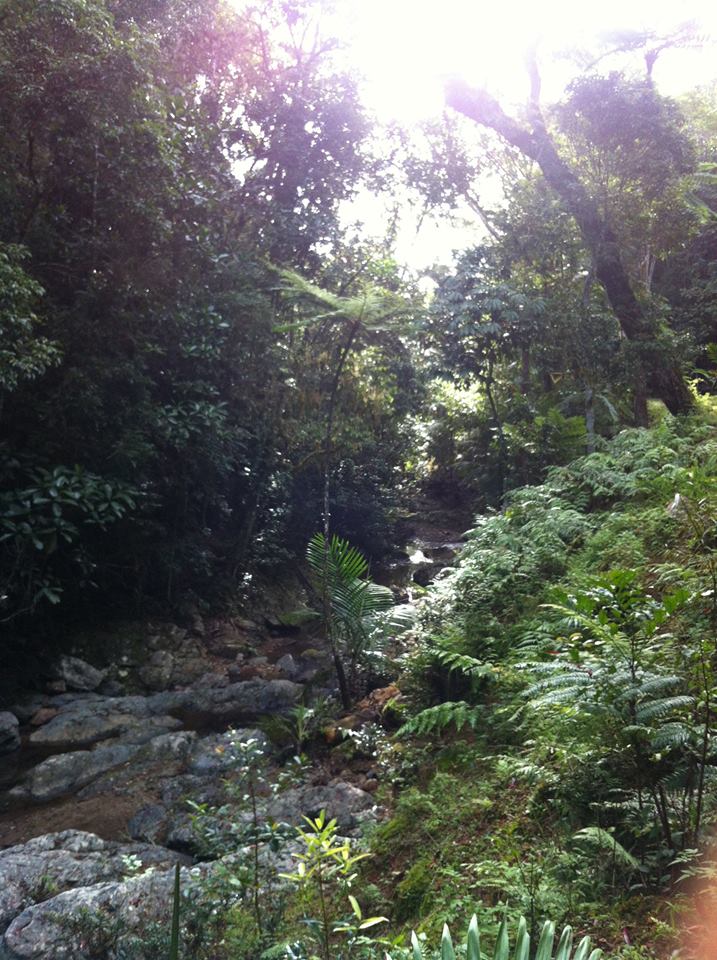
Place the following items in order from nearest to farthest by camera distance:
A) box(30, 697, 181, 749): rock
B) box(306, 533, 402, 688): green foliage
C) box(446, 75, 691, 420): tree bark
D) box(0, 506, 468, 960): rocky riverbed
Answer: box(0, 506, 468, 960): rocky riverbed → box(306, 533, 402, 688): green foliage → box(30, 697, 181, 749): rock → box(446, 75, 691, 420): tree bark

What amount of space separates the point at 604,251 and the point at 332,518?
264 inches

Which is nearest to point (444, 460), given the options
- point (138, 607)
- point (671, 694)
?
point (138, 607)

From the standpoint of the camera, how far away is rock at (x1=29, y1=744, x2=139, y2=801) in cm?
581

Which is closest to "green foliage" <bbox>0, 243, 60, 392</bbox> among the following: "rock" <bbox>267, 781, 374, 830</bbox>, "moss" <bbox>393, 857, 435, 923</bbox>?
"rock" <bbox>267, 781, 374, 830</bbox>

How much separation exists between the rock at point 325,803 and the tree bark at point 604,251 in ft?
25.7

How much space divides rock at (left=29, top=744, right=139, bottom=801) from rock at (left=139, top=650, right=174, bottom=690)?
2032mm

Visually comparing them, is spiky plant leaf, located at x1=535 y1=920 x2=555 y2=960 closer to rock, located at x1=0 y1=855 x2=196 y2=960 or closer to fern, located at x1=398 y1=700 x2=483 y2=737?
rock, located at x1=0 y1=855 x2=196 y2=960

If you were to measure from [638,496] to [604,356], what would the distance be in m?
4.89

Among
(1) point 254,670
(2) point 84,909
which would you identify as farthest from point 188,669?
(2) point 84,909

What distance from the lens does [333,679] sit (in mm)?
7469

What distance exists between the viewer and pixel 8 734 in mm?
6738

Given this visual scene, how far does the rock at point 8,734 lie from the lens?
6645 millimetres

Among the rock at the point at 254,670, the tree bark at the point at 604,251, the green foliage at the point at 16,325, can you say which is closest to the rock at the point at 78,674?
the rock at the point at 254,670

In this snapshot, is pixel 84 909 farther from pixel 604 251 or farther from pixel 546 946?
pixel 604 251
